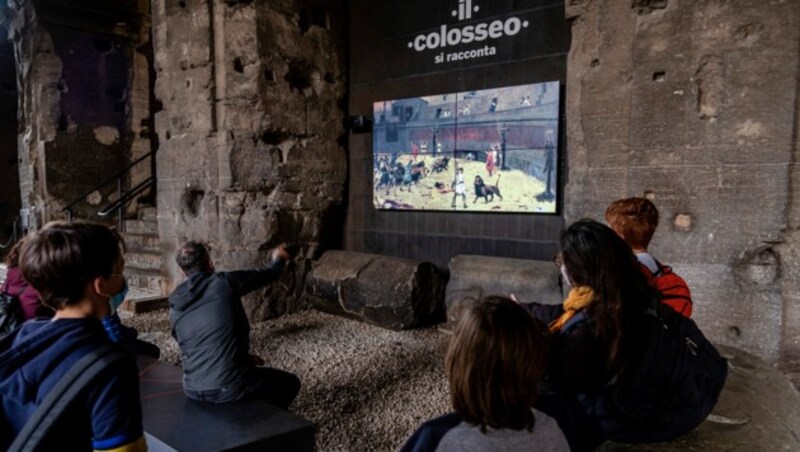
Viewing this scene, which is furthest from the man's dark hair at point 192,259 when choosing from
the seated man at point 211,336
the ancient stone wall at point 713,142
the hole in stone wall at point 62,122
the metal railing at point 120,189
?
the hole in stone wall at point 62,122

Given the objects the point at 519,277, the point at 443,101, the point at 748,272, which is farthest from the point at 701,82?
the point at 443,101

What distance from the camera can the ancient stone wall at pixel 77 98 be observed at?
802cm

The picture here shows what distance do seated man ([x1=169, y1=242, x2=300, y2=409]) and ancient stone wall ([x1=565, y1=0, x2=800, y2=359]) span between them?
101 inches

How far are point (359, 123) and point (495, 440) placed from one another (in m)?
5.25

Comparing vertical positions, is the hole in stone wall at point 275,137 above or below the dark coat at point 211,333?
above

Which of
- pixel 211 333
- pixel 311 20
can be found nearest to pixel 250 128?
pixel 311 20

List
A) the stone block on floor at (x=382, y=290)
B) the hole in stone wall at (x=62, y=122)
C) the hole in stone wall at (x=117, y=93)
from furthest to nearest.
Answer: the hole in stone wall at (x=117, y=93) → the hole in stone wall at (x=62, y=122) → the stone block on floor at (x=382, y=290)

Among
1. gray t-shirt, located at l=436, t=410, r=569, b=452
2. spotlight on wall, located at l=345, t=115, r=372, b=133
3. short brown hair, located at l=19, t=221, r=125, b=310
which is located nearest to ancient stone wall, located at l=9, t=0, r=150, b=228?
spotlight on wall, located at l=345, t=115, r=372, b=133

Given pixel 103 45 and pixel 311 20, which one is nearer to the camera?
pixel 311 20

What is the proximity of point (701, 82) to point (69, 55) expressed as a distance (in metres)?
8.53

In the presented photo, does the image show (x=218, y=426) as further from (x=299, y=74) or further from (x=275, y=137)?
(x=299, y=74)

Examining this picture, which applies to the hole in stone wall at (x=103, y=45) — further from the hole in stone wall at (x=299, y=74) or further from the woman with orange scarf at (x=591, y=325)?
the woman with orange scarf at (x=591, y=325)

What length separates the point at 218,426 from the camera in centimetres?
235

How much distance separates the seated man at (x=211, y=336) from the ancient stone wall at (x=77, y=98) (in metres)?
6.63
